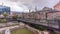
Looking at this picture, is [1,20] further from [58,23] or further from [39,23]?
[58,23]

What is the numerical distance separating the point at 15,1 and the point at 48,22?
2.60 ft

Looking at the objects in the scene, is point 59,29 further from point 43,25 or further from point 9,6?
point 9,6

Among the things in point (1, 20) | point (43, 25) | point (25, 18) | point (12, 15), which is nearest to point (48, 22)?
point (43, 25)

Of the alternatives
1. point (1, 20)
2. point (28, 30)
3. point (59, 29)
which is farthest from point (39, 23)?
point (1, 20)

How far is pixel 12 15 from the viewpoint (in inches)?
88.5

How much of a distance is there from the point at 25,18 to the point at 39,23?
0.30 metres

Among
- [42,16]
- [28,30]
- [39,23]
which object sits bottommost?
A: [28,30]

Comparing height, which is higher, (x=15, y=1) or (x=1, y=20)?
(x=15, y=1)

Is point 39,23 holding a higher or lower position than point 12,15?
lower

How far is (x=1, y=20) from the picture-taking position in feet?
7.24

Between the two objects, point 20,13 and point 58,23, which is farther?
point 20,13

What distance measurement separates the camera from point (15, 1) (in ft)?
7.56

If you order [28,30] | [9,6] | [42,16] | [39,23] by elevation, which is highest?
[9,6]

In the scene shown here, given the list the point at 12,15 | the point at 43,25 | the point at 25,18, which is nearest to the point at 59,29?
the point at 43,25
